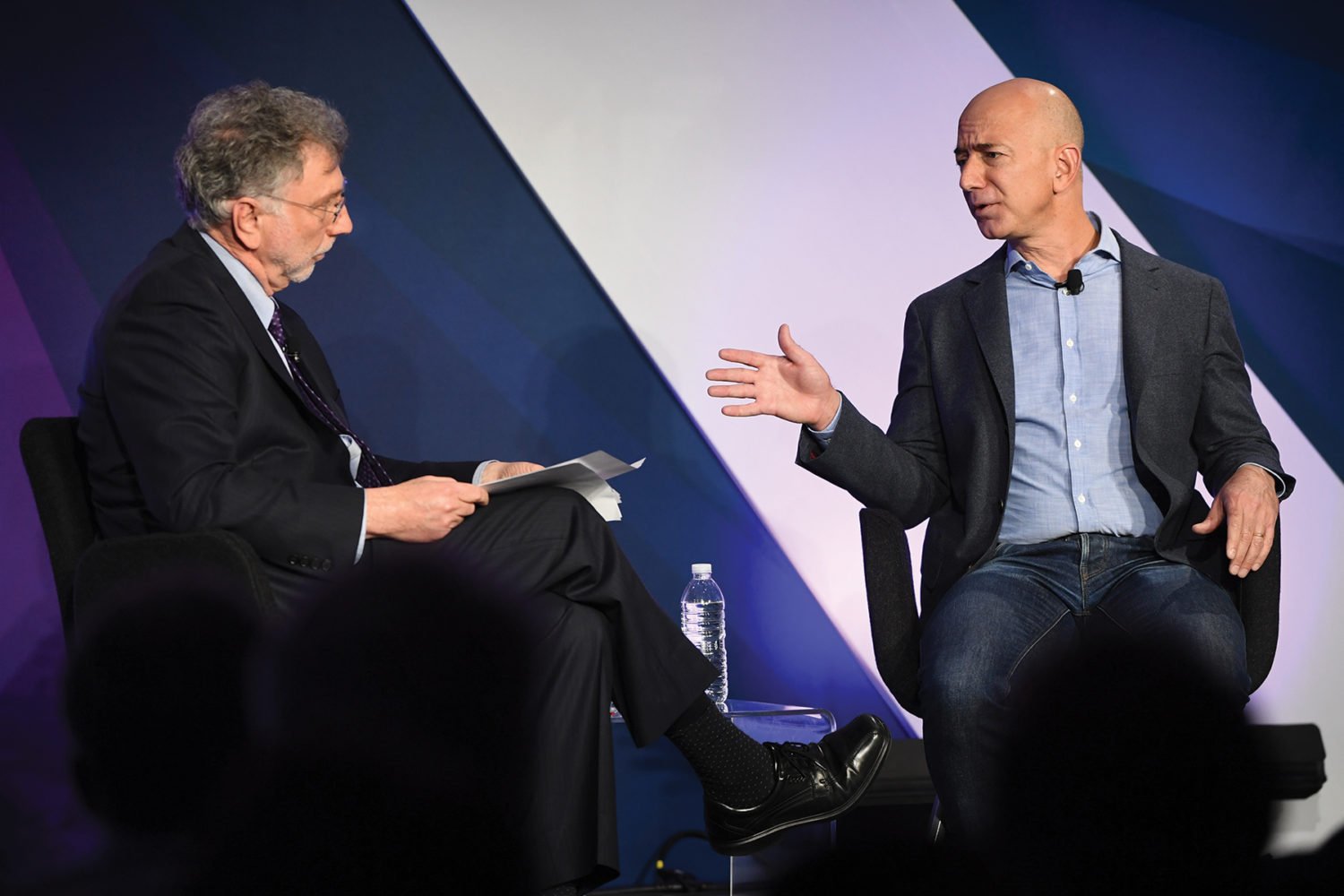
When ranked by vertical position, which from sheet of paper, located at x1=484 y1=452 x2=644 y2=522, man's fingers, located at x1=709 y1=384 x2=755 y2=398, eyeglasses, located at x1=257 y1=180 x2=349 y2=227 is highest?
eyeglasses, located at x1=257 y1=180 x2=349 y2=227

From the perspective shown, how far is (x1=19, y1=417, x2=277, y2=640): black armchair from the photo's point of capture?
1.80 meters

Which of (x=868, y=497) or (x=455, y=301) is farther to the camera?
(x=455, y=301)

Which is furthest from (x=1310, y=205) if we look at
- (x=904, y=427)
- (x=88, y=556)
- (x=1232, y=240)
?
(x=88, y=556)

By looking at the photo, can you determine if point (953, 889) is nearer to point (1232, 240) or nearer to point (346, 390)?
point (346, 390)

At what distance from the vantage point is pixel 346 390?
10.6 feet

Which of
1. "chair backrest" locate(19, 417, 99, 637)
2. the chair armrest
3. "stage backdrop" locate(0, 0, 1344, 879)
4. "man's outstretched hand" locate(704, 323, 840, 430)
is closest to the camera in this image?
the chair armrest

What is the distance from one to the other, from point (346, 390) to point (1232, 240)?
2.59m

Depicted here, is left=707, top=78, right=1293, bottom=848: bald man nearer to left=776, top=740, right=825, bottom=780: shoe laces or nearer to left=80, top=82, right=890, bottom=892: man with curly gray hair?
left=776, top=740, right=825, bottom=780: shoe laces

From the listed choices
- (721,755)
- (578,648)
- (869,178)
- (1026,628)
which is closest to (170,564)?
(578,648)

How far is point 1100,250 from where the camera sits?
8.35ft

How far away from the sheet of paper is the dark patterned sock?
0.38 m

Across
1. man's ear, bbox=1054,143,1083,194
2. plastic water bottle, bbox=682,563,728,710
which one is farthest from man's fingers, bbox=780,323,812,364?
plastic water bottle, bbox=682,563,728,710

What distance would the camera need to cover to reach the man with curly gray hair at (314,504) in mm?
1952

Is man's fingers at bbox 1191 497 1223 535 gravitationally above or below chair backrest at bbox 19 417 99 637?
below
